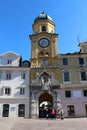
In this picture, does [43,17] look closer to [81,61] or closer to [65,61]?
[65,61]

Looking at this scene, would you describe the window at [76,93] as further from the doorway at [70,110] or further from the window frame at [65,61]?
the window frame at [65,61]

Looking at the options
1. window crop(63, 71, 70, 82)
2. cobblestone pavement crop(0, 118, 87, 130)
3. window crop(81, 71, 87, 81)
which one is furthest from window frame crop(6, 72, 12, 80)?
cobblestone pavement crop(0, 118, 87, 130)

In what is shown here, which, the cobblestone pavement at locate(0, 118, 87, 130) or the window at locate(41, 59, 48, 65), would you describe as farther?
the window at locate(41, 59, 48, 65)

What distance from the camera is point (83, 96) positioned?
3641 cm

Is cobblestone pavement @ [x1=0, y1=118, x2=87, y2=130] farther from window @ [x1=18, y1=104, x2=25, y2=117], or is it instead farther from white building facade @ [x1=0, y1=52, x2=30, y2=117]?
white building facade @ [x1=0, y1=52, x2=30, y2=117]

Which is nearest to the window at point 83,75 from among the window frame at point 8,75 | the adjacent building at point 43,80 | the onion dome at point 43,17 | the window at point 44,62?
the adjacent building at point 43,80

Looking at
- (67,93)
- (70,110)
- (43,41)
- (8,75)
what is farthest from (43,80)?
(43,41)

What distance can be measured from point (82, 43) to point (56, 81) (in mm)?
13247

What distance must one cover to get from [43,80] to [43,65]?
3720mm

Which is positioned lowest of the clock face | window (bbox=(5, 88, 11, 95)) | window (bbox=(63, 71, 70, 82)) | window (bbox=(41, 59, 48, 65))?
window (bbox=(5, 88, 11, 95))

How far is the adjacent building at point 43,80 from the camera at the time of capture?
117ft

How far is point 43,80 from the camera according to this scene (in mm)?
37344

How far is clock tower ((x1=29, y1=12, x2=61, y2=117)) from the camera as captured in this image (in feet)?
119

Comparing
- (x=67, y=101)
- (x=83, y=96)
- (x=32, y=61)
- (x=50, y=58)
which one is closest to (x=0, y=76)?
(x=32, y=61)
